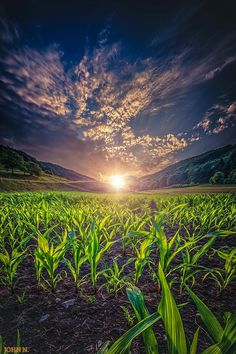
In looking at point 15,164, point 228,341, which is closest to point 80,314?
point 228,341

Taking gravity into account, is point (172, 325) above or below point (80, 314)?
above

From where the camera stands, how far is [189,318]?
1666mm

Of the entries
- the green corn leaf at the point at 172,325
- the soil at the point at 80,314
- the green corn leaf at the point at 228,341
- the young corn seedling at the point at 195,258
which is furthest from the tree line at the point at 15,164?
the green corn leaf at the point at 228,341

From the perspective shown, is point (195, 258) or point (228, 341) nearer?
point (228, 341)

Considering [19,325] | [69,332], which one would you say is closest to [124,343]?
→ [69,332]

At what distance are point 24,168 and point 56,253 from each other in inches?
2728

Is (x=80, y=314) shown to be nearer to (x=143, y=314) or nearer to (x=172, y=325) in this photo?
(x=143, y=314)

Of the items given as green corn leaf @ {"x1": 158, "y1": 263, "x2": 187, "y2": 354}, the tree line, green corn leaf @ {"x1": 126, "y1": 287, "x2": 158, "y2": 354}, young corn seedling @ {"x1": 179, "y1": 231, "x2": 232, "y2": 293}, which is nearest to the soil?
young corn seedling @ {"x1": 179, "y1": 231, "x2": 232, "y2": 293}

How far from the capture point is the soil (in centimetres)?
144

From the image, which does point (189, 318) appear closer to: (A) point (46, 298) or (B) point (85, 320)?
(B) point (85, 320)

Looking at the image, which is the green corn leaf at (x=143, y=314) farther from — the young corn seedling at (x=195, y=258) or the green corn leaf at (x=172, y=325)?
the young corn seedling at (x=195, y=258)

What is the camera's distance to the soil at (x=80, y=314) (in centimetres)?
144

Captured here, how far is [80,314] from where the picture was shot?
1.72 m

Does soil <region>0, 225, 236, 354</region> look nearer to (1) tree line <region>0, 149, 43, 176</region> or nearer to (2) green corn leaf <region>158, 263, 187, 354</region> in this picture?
(2) green corn leaf <region>158, 263, 187, 354</region>
